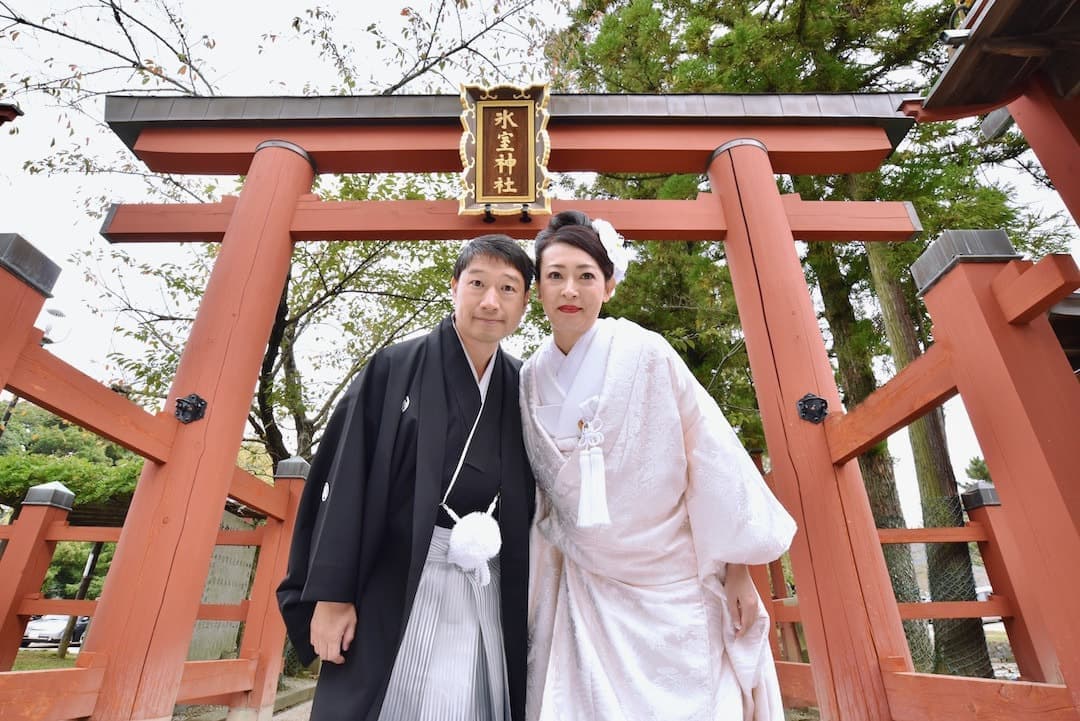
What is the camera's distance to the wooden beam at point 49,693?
2.33 m

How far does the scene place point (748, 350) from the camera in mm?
3797

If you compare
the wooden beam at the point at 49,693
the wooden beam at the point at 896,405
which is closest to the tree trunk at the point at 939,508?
the wooden beam at the point at 896,405

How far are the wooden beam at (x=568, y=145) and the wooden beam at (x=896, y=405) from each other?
2.38m

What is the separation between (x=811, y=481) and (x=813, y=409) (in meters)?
0.42

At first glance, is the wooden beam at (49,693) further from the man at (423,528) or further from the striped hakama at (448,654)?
the striped hakama at (448,654)

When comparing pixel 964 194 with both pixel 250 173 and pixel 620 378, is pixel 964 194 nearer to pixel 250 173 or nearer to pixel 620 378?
pixel 620 378

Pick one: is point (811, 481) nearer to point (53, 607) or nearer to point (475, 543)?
point (475, 543)

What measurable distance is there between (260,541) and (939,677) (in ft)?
15.1

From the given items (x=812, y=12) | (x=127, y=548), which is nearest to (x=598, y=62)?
(x=812, y=12)

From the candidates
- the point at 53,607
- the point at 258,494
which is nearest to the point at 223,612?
the point at 258,494

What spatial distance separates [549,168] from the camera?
4625 mm

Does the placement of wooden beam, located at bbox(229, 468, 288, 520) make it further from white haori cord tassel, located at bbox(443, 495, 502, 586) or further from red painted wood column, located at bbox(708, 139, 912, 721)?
red painted wood column, located at bbox(708, 139, 912, 721)

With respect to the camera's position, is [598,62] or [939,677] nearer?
[939,677]

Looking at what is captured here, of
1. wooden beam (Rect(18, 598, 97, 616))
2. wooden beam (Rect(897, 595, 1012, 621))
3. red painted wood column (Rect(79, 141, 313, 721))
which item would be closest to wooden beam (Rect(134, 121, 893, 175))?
red painted wood column (Rect(79, 141, 313, 721))
